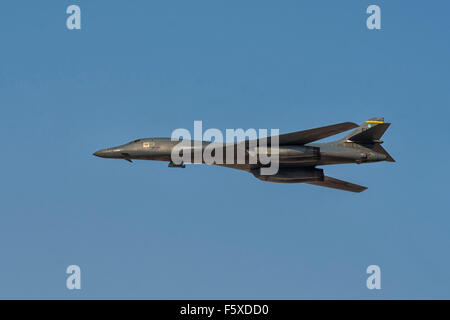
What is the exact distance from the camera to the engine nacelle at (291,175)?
40344mm

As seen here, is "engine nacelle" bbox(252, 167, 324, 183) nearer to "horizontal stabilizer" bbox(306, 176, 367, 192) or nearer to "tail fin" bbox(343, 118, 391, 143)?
"horizontal stabilizer" bbox(306, 176, 367, 192)

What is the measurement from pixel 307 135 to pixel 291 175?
10.3 feet

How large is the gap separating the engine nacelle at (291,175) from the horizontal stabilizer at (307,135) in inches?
78.7

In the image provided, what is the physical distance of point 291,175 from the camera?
132 feet

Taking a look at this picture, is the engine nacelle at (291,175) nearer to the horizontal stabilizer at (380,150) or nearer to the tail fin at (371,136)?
the tail fin at (371,136)

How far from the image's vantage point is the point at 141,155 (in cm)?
4022

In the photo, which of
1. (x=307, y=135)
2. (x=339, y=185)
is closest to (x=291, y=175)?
(x=307, y=135)

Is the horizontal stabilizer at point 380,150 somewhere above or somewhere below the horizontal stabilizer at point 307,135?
below

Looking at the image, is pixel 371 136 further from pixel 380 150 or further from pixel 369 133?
pixel 380 150

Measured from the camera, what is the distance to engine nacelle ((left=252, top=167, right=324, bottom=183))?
40344 millimetres

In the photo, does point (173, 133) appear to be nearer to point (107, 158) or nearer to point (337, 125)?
point (107, 158)

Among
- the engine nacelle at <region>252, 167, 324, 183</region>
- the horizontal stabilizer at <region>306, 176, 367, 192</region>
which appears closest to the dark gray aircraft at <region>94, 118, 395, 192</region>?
the engine nacelle at <region>252, 167, 324, 183</region>

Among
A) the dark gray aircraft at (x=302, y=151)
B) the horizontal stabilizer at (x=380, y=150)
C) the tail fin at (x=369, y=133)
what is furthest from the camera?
the horizontal stabilizer at (x=380, y=150)

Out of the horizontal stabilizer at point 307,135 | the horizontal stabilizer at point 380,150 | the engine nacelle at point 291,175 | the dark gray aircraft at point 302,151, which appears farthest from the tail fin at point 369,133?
the engine nacelle at point 291,175
